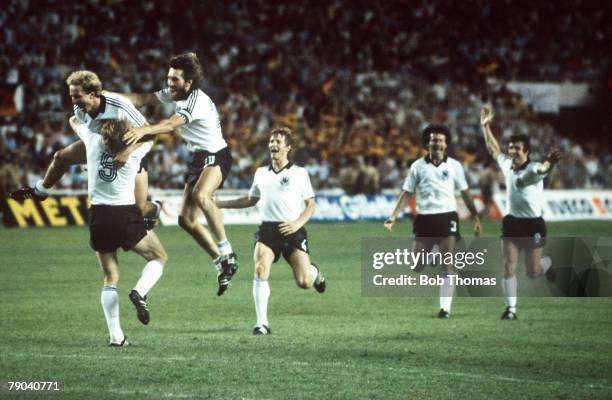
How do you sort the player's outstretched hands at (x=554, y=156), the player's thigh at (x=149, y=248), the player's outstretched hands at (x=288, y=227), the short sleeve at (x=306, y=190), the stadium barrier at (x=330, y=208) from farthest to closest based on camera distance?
1. the stadium barrier at (x=330, y=208)
2. the player's outstretched hands at (x=554, y=156)
3. the short sleeve at (x=306, y=190)
4. the player's outstretched hands at (x=288, y=227)
5. the player's thigh at (x=149, y=248)

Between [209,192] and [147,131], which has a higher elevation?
[147,131]

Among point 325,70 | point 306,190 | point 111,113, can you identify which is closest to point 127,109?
point 111,113

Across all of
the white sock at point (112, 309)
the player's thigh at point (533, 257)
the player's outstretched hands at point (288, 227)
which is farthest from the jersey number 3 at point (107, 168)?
the player's thigh at point (533, 257)

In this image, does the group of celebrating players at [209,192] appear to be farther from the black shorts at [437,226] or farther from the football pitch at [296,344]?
the football pitch at [296,344]

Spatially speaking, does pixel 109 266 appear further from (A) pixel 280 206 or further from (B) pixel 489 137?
(B) pixel 489 137

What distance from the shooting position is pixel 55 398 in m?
8.00

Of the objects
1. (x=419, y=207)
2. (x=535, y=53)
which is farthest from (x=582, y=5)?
(x=419, y=207)

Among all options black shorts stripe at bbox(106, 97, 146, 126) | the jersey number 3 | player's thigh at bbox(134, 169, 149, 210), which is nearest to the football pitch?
player's thigh at bbox(134, 169, 149, 210)

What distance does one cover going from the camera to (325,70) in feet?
121

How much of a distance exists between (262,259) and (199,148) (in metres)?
1.37

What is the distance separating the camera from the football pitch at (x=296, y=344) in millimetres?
8516

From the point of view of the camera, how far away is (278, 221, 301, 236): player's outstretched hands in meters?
11.6

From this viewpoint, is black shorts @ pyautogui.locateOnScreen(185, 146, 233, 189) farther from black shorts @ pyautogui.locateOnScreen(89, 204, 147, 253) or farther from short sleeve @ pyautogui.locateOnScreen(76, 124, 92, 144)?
short sleeve @ pyautogui.locateOnScreen(76, 124, 92, 144)

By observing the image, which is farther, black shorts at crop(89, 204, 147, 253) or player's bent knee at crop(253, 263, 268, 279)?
player's bent knee at crop(253, 263, 268, 279)
